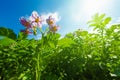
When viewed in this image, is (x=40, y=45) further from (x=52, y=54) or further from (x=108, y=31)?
(x=108, y=31)

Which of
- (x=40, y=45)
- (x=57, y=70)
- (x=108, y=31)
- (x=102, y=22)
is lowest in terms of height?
(x=57, y=70)

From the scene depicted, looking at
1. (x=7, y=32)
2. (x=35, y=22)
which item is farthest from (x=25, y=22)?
(x=7, y=32)

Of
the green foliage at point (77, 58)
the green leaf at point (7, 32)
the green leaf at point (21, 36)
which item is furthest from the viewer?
the green foliage at point (77, 58)

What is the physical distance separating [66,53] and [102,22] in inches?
18.1

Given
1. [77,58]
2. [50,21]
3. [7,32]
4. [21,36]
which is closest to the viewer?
[7,32]

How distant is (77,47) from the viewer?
77.1 inches

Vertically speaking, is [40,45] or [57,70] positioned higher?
[40,45]

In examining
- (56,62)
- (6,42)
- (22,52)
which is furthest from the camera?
(56,62)

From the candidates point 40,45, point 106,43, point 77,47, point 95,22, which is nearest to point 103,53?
point 106,43

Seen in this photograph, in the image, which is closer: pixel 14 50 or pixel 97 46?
pixel 14 50

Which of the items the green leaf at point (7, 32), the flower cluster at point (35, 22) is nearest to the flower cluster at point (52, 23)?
the flower cluster at point (35, 22)

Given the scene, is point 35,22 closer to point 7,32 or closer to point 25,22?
point 25,22

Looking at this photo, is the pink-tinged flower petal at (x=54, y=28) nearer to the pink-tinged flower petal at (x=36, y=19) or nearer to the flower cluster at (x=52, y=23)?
the flower cluster at (x=52, y=23)

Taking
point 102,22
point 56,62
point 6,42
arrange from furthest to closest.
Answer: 1. point 102,22
2. point 56,62
3. point 6,42
